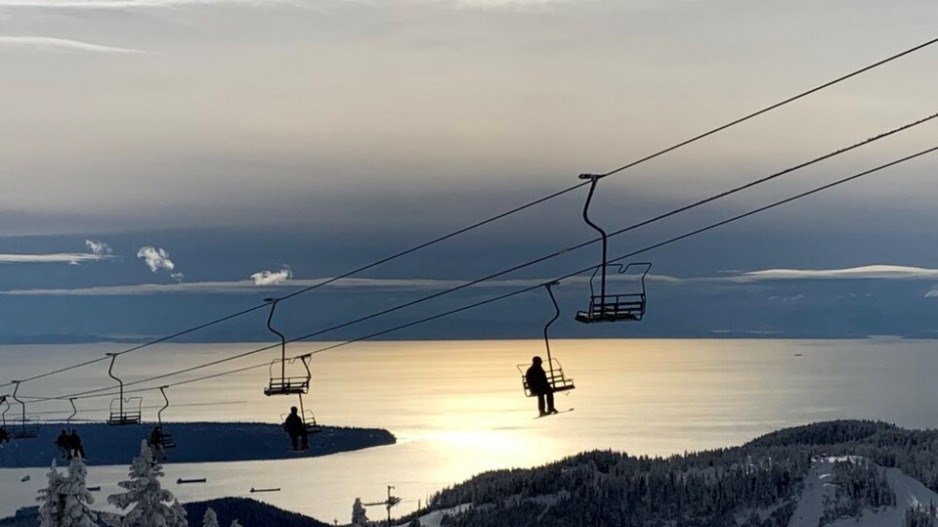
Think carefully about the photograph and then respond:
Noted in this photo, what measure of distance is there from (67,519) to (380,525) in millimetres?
78417

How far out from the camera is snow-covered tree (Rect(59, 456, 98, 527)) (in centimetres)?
3997

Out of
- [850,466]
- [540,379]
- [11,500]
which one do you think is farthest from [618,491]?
[11,500]

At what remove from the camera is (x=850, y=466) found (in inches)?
4210

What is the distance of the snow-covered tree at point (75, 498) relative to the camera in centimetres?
3997

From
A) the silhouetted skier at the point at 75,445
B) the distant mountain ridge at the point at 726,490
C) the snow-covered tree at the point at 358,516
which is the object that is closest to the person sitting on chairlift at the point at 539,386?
the silhouetted skier at the point at 75,445

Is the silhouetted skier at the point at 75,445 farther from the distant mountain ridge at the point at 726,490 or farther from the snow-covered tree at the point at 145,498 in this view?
the distant mountain ridge at the point at 726,490

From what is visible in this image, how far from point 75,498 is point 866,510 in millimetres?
78700

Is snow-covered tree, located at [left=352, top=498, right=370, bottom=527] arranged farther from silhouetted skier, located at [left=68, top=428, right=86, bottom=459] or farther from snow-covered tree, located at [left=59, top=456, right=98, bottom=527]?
silhouetted skier, located at [left=68, top=428, right=86, bottom=459]

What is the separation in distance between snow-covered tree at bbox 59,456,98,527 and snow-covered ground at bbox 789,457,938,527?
74.3 metres

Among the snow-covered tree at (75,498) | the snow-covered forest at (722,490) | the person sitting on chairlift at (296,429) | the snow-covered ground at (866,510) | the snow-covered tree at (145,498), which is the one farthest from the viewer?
the snow-covered forest at (722,490)

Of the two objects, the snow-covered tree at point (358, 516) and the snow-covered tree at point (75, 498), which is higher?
the snow-covered tree at point (75, 498)

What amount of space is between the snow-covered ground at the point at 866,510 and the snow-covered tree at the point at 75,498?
7430cm

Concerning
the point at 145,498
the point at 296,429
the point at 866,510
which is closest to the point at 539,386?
the point at 296,429

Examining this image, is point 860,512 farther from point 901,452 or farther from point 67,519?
point 67,519
